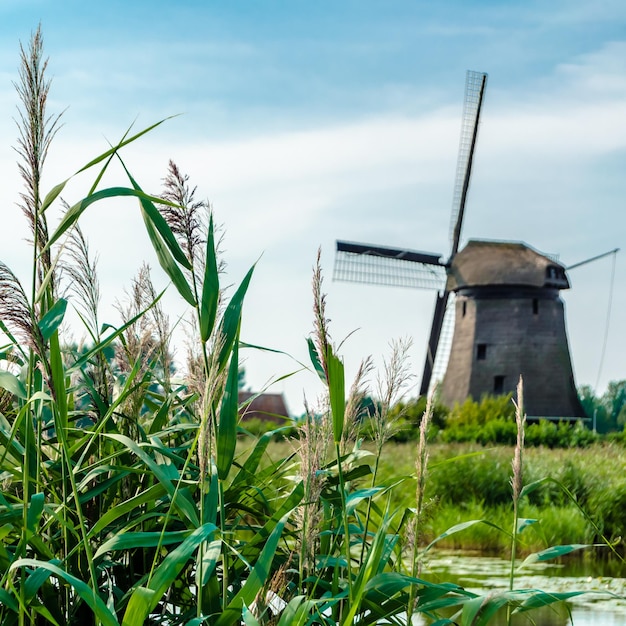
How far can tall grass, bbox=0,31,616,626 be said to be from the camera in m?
1.97

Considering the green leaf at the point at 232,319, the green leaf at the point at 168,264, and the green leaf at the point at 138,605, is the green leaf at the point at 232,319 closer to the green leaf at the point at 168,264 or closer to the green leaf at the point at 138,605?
the green leaf at the point at 168,264

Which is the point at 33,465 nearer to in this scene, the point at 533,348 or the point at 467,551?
the point at 467,551

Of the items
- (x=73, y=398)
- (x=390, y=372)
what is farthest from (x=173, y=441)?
(x=390, y=372)

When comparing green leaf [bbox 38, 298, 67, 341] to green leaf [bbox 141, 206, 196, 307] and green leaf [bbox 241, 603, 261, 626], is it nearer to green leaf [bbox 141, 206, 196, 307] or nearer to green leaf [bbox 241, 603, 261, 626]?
green leaf [bbox 141, 206, 196, 307]

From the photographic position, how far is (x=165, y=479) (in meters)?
2.06

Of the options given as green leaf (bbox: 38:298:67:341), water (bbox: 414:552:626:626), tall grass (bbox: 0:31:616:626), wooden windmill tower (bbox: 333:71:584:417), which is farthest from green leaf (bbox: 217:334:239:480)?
wooden windmill tower (bbox: 333:71:584:417)

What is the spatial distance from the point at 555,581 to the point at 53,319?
5.56 metres

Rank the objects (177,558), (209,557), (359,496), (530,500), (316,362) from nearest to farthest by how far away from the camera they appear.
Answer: (177,558)
(209,557)
(359,496)
(316,362)
(530,500)

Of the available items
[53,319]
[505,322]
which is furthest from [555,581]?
[505,322]

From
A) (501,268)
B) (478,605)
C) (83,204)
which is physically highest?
(501,268)

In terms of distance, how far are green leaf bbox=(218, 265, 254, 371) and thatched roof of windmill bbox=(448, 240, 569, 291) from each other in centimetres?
2224

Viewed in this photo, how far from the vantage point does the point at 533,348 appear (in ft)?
79.3

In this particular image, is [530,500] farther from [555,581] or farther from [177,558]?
[177,558]

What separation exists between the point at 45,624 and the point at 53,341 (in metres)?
0.86
